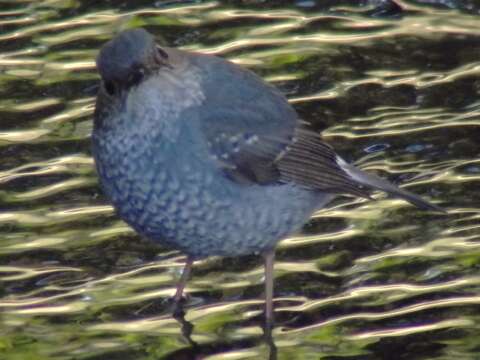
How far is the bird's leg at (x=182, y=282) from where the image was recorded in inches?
286

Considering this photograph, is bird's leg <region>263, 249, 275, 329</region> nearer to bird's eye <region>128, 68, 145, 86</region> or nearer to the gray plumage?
the gray plumage

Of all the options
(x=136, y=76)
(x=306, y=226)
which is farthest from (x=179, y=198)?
(x=306, y=226)

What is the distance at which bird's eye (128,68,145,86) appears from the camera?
21.9 feet

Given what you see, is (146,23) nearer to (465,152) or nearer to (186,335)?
(465,152)

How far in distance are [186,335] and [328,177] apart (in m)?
1.18

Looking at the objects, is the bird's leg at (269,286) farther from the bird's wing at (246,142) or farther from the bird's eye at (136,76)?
the bird's eye at (136,76)

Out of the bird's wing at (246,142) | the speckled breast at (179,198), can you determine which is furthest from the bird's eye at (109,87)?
the bird's wing at (246,142)

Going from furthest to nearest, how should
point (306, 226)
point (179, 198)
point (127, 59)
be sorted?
point (306, 226)
point (179, 198)
point (127, 59)

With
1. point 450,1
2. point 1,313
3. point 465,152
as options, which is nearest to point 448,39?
point 450,1

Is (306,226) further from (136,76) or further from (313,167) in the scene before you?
(136,76)

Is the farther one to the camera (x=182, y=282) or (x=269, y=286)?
(x=182, y=282)

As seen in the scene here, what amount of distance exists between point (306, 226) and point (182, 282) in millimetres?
1000

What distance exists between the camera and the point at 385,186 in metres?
7.68

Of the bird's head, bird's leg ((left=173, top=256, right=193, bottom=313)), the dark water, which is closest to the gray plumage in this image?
the bird's head
